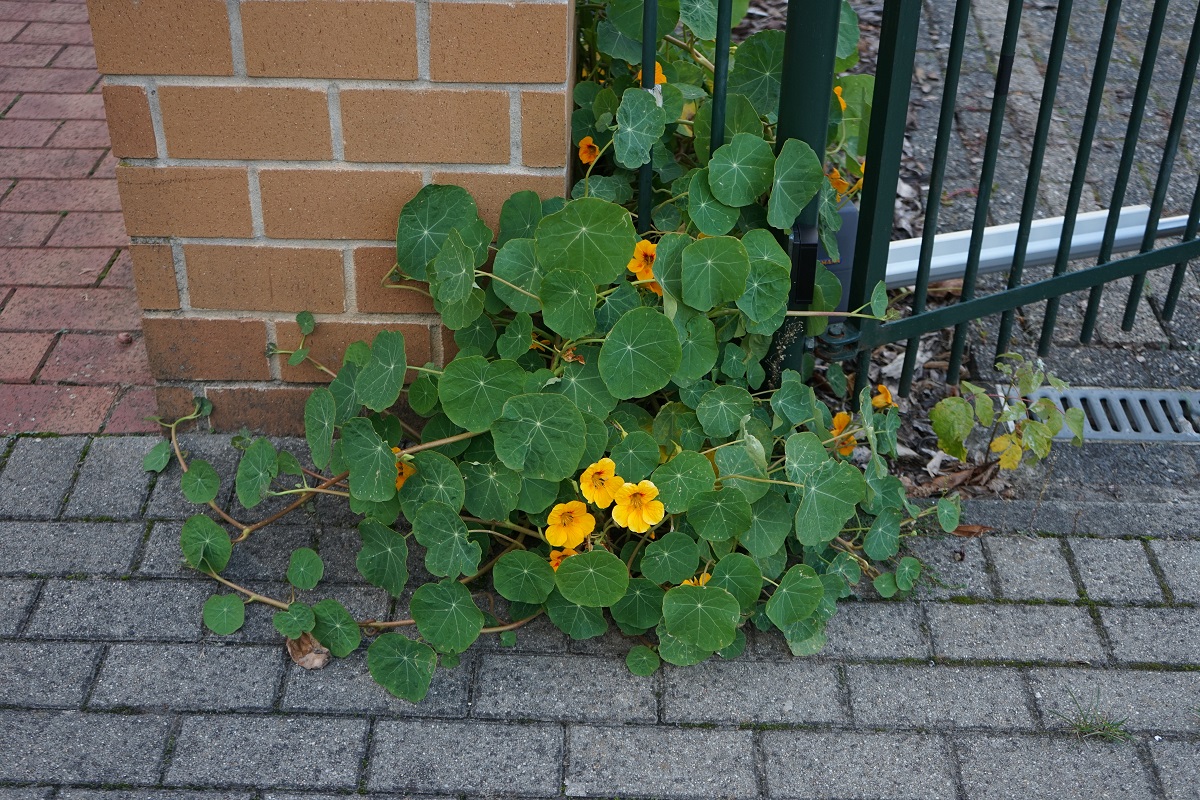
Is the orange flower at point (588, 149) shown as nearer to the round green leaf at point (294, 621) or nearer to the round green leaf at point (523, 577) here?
the round green leaf at point (523, 577)

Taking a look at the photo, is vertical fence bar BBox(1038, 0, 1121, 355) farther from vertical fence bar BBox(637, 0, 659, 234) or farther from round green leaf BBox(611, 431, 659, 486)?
round green leaf BBox(611, 431, 659, 486)

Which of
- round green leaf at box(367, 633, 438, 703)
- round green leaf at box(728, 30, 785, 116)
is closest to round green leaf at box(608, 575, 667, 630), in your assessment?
round green leaf at box(367, 633, 438, 703)

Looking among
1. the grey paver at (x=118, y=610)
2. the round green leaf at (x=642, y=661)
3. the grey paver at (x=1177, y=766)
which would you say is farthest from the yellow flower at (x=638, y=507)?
the grey paver at (x=1177, y=766)

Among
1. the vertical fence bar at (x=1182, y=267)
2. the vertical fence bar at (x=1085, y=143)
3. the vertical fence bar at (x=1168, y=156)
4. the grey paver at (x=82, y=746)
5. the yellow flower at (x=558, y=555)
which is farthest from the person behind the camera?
the vertical fence bar at (x=1182, y=267)

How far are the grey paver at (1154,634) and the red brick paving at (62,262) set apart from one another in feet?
6.72

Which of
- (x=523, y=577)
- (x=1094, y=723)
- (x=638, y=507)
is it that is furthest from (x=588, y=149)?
(x=1094, y=723)

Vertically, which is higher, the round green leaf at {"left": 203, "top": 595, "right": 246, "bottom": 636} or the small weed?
the round green leaf at {"left": 203, "top": 595, "right": 246, "bottom": 636}

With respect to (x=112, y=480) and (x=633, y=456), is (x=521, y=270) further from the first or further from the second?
(x=112, y=480)

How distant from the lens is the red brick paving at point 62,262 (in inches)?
99.8

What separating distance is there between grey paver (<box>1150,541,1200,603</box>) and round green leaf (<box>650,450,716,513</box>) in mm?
987

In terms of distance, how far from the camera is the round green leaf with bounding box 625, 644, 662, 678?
6.42 ft

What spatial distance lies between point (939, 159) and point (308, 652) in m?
1.55

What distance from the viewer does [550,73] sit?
6.61 ft

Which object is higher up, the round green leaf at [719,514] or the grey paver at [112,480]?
the round green leaf at [719,514]
